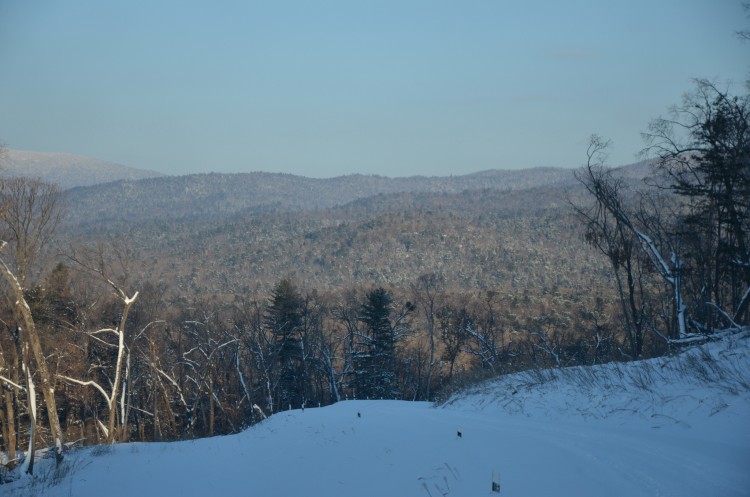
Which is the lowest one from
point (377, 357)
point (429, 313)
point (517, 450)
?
point (429, 313)

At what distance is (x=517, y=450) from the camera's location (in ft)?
27.5

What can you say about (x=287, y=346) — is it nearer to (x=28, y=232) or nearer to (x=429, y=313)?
(x=28, y=232)

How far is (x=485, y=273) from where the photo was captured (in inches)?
5197

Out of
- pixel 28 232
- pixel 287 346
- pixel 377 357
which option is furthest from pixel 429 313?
pixel 28 232

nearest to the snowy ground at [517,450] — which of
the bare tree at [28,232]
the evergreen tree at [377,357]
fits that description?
the bare tree at [28,232]

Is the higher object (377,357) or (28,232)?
(28,232)

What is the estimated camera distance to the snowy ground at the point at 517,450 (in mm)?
6840

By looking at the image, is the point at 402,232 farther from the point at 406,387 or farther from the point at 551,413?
the point at 551,413

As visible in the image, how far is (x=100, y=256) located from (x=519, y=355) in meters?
38.8

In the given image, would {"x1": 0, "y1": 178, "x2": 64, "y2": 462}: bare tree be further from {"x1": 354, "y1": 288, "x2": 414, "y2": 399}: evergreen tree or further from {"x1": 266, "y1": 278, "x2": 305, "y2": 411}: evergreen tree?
{"x1": 354, "y1": 288, "x2": 414, "y2": 399}: evergreen tree

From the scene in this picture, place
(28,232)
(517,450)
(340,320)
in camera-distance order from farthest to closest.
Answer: (340,320) < (28,232) < (517,450)

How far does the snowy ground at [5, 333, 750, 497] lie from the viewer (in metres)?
6.84

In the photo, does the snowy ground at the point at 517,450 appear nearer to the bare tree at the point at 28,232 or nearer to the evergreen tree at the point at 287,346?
the bare tree at the point at 28,232

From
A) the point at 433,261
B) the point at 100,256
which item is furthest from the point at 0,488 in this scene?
the point at 433,261
